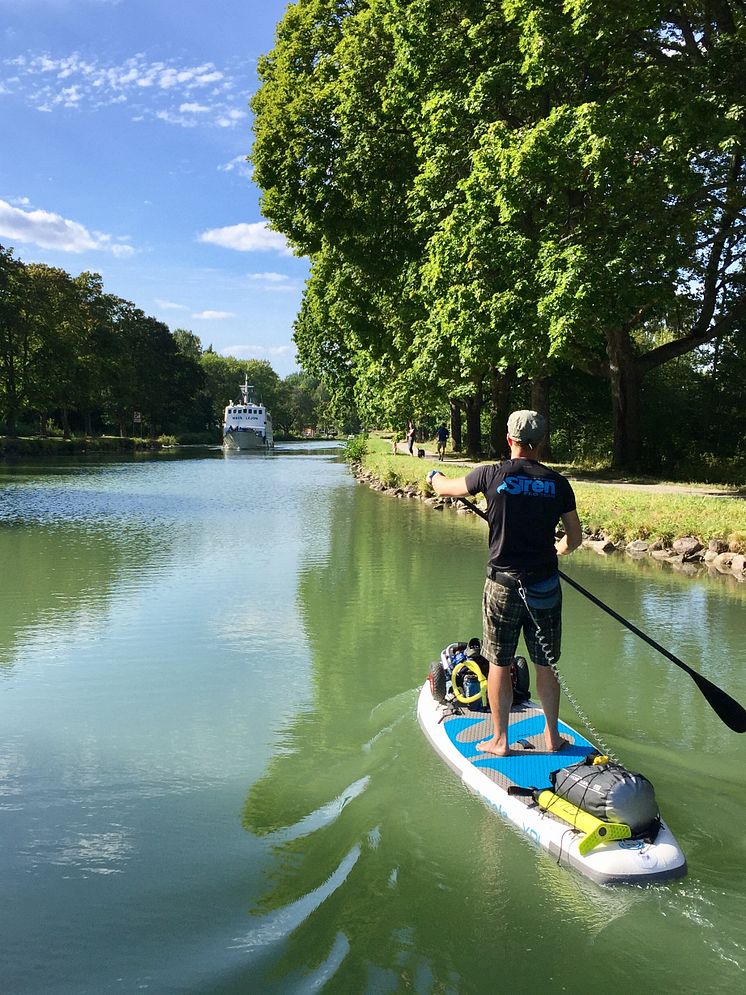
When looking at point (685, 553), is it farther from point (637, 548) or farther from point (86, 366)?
point (86, 366)

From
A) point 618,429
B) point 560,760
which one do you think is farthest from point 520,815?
point 618,429

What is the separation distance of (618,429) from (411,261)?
7.92 m

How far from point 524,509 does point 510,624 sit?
715 mm

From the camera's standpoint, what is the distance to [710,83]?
53.5ft

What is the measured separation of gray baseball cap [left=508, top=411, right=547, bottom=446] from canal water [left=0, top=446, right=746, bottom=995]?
2.17 metres

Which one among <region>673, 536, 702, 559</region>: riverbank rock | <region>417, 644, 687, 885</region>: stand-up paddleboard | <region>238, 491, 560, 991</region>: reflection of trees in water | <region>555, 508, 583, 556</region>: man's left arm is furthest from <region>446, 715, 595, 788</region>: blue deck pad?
<region>673, 536, 702, 559</region>: riverbank rock

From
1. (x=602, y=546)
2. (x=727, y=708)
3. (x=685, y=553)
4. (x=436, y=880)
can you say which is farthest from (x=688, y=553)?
(x=436, y=880)

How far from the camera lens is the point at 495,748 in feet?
16.5

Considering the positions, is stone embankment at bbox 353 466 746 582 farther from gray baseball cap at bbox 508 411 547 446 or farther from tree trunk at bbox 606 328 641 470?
tree trunk at bbox 606 328 641 470

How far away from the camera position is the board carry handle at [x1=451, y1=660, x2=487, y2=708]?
5777 mm

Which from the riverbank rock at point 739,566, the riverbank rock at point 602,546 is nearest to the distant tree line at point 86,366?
the riverbank rock at point 602,546

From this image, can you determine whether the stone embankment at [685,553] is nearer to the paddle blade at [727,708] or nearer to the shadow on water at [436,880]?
the shadow on water at [436,880]

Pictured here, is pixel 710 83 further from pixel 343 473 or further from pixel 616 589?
pixel 343 473

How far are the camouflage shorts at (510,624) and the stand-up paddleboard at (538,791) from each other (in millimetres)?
616
